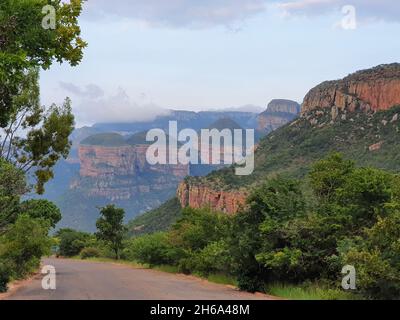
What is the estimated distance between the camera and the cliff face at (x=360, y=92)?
10875 cm

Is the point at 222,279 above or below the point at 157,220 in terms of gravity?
below

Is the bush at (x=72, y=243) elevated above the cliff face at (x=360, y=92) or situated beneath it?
situated beneath

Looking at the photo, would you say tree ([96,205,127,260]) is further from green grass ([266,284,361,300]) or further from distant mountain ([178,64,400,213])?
green grass ([266,284,361,300])

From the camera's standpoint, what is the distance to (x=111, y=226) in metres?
68.6

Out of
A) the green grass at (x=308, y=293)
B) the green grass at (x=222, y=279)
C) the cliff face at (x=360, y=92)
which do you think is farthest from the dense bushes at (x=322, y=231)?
the cliff face at (x=360, y=92)

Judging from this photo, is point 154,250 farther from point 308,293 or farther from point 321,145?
point 321,145

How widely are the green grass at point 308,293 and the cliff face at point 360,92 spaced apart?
8925 cm

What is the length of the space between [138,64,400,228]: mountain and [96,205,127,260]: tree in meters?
15.0

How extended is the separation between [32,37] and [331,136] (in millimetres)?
88311

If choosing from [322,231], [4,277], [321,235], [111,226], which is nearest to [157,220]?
[111,226]

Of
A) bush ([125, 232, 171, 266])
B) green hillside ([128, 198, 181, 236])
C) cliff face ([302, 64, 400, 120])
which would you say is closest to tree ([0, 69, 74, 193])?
bush ([125, 232, 171, 266])

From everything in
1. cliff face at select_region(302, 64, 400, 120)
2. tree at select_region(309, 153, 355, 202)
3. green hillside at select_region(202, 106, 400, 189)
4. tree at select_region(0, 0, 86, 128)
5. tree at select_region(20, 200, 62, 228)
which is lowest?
tree at select_region(20, 200, 62, 228)

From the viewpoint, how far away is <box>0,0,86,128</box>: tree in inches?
464

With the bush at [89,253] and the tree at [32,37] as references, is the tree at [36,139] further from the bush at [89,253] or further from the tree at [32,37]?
the bush at [89,253]
